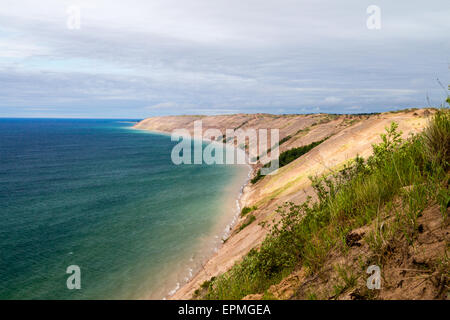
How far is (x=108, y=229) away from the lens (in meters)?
27.2

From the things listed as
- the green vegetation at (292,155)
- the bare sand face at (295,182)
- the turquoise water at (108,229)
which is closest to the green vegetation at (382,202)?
the bare sand face at (295,182)

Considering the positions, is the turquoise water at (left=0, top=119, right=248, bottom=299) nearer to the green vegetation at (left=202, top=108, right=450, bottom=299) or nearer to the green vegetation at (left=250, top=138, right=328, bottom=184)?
the green vegetation at (left=250, top=138, right=328, bottom=184)

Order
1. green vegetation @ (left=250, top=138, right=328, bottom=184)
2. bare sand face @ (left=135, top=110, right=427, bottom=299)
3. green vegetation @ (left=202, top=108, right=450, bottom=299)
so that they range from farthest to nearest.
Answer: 1. green vegetation @ (left=250, top=138, right=328, bottom=184)
2. bare sand face @ (left=135, top=110, right=427, bottom=299)
3. green vegetation @ (left=202, top=108, right=450, bottom=299)

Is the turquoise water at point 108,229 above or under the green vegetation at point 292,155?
under

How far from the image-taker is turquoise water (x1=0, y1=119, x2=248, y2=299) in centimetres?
1817

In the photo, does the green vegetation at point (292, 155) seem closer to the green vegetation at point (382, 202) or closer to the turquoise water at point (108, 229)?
the turquoise water at point (108, 229)

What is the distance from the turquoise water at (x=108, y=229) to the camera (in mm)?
18172

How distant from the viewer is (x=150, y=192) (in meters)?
41.1

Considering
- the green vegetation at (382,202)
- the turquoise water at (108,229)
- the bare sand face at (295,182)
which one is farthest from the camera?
the turquoise water at (108,229)

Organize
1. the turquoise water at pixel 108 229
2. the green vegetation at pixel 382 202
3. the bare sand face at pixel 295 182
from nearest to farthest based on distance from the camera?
the green vegetation at pixel 382 202 → the bare sand face at pixel 295 182 → the turquoise water at pixel 108 229

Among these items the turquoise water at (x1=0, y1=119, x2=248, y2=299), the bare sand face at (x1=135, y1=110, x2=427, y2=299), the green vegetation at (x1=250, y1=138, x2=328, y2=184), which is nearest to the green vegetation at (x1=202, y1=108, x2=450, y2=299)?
the bare sand face at (x1=135, y1=110, x2=427, y2=299)

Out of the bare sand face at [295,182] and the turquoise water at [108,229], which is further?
the turquoise water at [108,229]

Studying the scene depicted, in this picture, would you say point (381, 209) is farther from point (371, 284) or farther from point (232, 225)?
point (232, 225)
